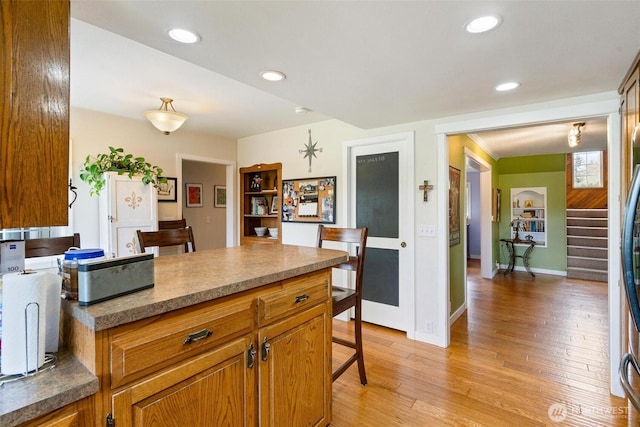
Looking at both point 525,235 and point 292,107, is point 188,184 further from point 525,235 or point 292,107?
point 525,235

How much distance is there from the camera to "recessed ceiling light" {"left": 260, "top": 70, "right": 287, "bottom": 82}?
1988 millimetres

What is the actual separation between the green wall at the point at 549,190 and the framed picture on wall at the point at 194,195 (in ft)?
20.5

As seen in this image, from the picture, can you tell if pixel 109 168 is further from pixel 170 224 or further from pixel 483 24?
pixel 483 24

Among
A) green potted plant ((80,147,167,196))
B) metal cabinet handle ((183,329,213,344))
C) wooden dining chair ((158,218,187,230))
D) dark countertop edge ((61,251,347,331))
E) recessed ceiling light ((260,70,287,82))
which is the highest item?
recessed ceiling light ((260,70,287,82))

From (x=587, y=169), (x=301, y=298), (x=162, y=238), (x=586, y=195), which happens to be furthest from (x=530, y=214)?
(x=162, y=238)

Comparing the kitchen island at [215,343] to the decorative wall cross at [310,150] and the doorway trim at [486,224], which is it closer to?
the decorative wall cross at [310,150]

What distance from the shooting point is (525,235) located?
6.46m

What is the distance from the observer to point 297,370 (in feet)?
5.18

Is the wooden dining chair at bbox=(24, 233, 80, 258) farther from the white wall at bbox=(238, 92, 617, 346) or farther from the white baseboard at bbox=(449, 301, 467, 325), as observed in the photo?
the white baseboard at bbox=(449, 301, 467, 325)

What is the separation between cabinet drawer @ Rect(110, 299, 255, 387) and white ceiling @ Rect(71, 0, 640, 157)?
1.26 metres

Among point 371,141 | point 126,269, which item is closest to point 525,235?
point 371,141

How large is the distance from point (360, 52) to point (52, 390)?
186cm

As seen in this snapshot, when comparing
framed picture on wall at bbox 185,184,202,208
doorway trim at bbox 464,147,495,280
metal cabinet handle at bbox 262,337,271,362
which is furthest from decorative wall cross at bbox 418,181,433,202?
framed picture on wall at bbox 185,184,202,208

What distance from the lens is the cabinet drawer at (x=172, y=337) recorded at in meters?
0.93
